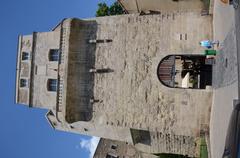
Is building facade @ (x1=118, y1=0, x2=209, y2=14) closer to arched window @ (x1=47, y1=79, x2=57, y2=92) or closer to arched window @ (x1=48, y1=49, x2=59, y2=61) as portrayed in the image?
arched window @ (x1=48, y1=49, x2=59, y2=61)

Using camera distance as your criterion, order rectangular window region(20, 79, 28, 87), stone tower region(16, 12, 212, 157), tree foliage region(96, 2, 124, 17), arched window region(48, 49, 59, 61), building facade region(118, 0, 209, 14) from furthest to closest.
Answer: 1. tree foliage region(96, 2, 124, 17)
2. building facade region(118, 0, 209, 14)
3. rectangular window region(20, 79, 28, 87)
4. arched window region(48, 49, 59, 61)
5. stone tower region(16, 12, 212, 157)

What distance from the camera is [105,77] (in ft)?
49.9

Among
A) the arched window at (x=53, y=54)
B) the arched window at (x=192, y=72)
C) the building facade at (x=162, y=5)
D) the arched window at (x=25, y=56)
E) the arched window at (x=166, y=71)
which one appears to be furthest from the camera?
the building facade at (x=162, y=5)

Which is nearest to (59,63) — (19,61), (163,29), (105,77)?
(105,77)

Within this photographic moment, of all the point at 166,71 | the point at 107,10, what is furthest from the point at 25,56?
the point at 107,10

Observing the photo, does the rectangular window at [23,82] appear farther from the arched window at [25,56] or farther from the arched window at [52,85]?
the arched window at [52,85]

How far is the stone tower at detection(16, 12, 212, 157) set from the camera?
13969 millimetres

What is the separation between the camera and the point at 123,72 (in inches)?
586

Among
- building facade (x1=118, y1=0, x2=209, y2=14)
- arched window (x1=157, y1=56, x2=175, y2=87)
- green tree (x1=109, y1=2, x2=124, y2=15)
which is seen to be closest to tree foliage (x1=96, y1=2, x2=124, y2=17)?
green tree (x1=109, y1=2, x2=124, y2=15)

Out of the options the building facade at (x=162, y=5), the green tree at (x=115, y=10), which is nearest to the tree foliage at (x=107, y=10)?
the green tree at (x=115, y=10)

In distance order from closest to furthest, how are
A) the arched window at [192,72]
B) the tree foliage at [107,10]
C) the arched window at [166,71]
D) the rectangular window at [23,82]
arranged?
the arched window at [166,71]
the rectangular window at [23,82]
the arched window at [192,72]
the tree foliage at [107,10]

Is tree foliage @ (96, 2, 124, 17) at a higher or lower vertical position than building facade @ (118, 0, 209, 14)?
higher

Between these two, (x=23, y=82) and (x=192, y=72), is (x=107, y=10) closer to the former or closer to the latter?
(x=192, y=72)

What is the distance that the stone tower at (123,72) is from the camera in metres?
14.0
